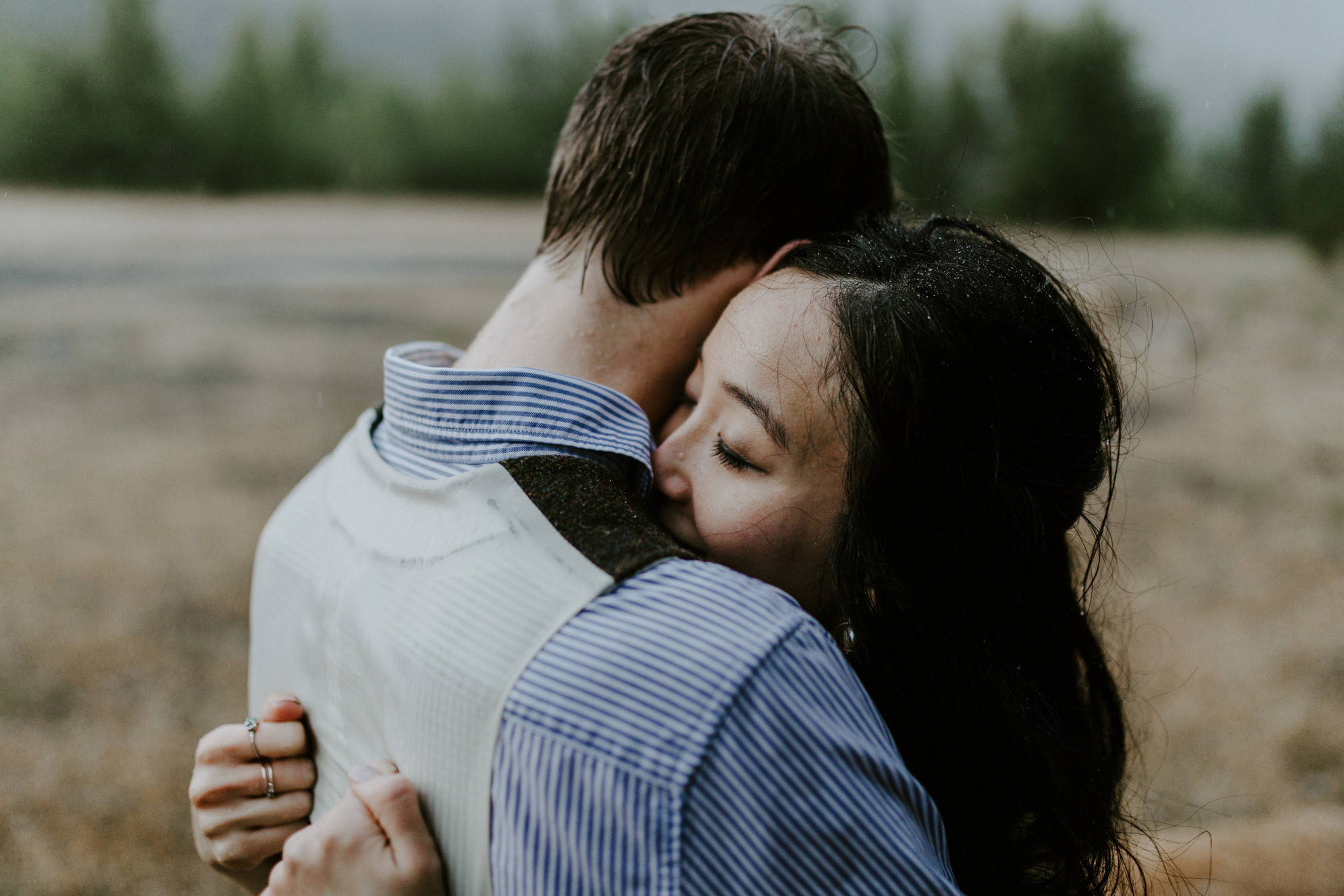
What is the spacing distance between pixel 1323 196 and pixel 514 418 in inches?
244

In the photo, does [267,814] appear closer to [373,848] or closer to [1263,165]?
[373,848]

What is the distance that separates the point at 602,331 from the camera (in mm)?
1103

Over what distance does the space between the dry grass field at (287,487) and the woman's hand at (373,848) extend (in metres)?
0.97

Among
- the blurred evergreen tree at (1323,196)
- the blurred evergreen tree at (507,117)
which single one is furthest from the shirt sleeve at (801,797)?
the blurred evergreen tree at (507,117)

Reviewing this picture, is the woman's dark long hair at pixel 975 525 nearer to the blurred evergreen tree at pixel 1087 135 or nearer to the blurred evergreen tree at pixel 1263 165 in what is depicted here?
the blurred evergreen tree at pixel 1087 135

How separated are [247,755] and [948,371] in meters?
0.88

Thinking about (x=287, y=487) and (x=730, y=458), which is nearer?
A: (x=730, y=458)

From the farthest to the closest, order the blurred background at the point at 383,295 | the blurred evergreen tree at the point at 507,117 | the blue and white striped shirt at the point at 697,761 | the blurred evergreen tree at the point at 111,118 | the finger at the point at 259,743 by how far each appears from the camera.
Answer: the blurred evergreen tree at the point at 507,117 < the blurred evergreen tree at the point at 111,118 < the blurred background at the point at 383,295 < the finger at the point at 259,743 < the blue and white striped shirt at the point at 697,761

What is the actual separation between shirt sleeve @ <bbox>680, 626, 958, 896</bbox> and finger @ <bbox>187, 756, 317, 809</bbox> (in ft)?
1.88

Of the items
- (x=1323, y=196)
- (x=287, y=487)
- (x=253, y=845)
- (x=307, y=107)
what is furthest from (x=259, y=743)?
(x=307, y=107)

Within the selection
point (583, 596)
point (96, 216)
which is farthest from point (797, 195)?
point (96, 216)

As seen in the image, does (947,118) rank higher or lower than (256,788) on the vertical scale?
higher

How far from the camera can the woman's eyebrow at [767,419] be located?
954 mm

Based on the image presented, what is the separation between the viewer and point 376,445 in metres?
1.05
